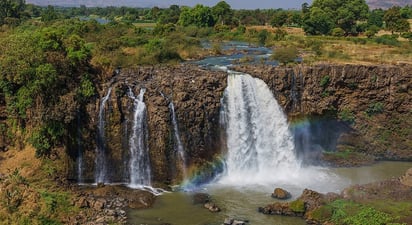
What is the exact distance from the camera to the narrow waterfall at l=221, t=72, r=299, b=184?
30047 millimetres

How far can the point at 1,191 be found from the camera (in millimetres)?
24281

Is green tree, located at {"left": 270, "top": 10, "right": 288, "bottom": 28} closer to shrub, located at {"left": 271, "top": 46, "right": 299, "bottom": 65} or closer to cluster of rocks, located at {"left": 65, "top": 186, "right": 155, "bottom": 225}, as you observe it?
shrub, located at {"left": 271, "top": 46, "right": 299, "bottom": 65}

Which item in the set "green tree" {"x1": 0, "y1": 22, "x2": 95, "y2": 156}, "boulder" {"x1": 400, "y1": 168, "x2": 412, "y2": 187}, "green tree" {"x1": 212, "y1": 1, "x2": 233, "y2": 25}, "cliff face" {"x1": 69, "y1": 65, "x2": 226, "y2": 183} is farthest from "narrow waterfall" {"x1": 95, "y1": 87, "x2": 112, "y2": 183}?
"green tree" {"x1": 212, "y1": 1, "x2": 233, "y2": 25}

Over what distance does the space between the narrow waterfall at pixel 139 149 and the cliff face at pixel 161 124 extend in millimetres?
231

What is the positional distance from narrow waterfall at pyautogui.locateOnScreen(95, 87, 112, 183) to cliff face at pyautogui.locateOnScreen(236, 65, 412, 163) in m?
9.92

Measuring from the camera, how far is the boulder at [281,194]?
2582 centimetres

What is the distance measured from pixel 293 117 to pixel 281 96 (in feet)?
5.37

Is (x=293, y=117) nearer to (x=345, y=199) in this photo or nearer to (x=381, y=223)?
(x=345, y=199)

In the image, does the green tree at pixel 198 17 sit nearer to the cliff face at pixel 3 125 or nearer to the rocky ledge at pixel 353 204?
the cliff face at pixel 3 125

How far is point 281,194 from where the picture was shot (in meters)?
25.9

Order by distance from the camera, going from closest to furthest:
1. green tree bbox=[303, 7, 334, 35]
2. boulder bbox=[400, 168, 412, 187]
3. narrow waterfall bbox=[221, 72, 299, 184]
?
1. boulder bbox=[400, 168, 412, 187]
2. narrow waterfall bbox=[221, 72, 299, 184]
3. green tree bbox=[303, 7, 334, 35]

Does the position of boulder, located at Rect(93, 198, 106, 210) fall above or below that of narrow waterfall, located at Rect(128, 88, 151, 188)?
below

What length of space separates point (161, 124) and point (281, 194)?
763 cm

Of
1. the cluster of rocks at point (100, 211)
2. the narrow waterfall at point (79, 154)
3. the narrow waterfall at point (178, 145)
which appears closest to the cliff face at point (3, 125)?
the narrow waterfall at point (79, 154)
